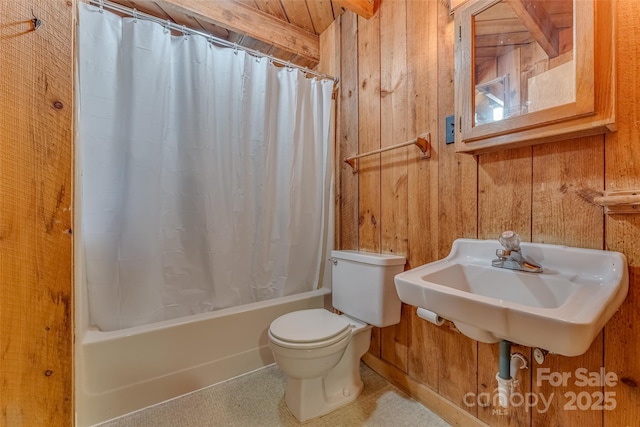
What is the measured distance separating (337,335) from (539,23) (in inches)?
56.8

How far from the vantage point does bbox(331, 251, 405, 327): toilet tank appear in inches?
53.5

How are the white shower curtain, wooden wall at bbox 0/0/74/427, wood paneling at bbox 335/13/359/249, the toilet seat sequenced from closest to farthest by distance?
wooden wall at bbox 0/0/74/427, the toilet seat, the white shower curtain, wood paneling at bbox 335/13/359/249

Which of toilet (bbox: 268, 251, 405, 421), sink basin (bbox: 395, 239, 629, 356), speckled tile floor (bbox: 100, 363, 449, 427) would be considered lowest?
speckled tile floor (bbox: 100, 363, 449, 427)

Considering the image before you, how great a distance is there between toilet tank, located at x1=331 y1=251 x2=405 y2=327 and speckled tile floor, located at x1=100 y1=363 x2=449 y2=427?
1.28 ft

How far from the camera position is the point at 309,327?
4.13ft

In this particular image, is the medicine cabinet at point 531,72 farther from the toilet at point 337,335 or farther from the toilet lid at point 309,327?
the toilet lid at point 309,327

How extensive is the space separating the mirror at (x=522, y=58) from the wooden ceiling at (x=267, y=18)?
2.72 feet

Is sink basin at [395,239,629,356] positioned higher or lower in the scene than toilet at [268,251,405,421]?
higher

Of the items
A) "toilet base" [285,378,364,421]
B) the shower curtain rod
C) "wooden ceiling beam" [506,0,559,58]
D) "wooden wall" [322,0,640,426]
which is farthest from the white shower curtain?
"wooden ceiling beam" [506,0,559,58]

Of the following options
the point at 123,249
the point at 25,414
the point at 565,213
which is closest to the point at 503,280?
the point at 565,213

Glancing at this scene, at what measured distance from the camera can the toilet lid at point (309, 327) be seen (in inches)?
45.9

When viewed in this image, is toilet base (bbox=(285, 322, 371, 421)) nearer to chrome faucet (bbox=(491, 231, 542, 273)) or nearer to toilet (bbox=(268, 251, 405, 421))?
toilet (bbox=(268, 251, 405, 421))

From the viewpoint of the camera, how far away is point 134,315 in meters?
1.35

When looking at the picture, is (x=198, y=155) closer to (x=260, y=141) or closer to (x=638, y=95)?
(x=260, y=141)
